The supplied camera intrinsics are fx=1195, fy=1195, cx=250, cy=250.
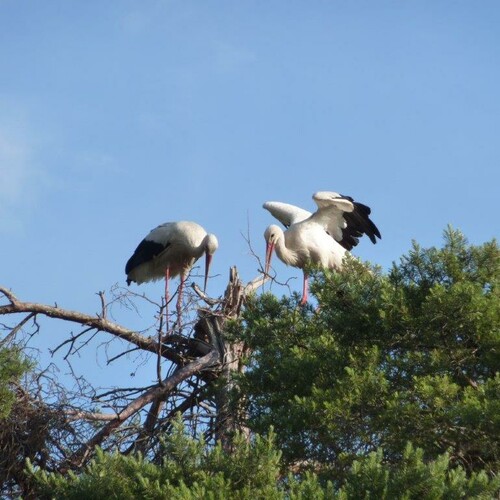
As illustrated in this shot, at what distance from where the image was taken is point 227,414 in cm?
994

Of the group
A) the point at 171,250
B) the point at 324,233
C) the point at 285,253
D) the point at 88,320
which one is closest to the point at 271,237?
the point at 285,253

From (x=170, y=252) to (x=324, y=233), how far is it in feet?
7.64

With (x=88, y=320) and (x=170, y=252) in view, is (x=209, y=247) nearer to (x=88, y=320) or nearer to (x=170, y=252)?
(x=170, y=252)

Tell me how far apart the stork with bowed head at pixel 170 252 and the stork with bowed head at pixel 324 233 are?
1210 millimetres

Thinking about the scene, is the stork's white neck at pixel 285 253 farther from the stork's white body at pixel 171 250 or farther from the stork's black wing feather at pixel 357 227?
the stork's white body at pixel 171 250

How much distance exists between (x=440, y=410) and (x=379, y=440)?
47 cm

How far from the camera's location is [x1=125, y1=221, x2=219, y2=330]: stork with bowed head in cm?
1514

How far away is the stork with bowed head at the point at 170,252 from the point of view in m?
15.1

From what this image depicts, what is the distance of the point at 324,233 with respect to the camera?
46.1 feet

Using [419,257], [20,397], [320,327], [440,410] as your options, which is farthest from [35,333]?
[440,410]

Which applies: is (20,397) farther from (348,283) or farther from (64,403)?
(348,283)

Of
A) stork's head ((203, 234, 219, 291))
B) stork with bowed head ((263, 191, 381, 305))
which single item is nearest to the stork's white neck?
stork with bowed head ((263, 191, 381, 305))

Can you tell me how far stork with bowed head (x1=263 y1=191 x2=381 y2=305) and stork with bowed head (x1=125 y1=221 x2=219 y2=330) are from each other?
1.21m

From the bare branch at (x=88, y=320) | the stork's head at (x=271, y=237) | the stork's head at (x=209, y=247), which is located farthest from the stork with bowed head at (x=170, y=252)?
the bare branch at (x=88, y=320)
